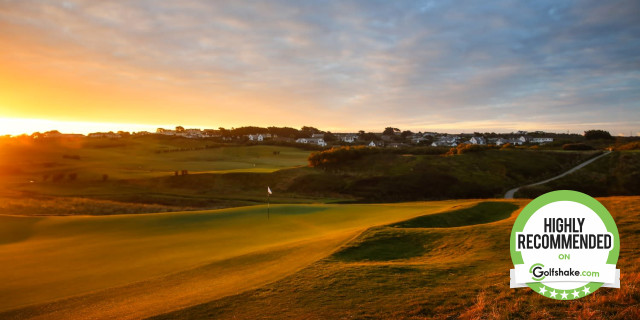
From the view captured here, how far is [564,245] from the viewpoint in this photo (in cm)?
953

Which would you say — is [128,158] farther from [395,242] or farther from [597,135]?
[597,135]

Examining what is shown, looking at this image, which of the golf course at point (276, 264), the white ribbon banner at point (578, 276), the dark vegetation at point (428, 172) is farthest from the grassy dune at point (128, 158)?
the white ribbon banner at point (578, 276)

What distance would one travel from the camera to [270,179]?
64.4m

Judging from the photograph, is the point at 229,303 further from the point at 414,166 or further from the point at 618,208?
the point at 414,166

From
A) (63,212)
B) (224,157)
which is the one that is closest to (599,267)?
(63,212)

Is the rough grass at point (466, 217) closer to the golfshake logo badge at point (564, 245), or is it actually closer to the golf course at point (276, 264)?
the golf course at point (276, 264)

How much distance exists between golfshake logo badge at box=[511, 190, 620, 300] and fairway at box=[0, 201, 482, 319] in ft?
23.5

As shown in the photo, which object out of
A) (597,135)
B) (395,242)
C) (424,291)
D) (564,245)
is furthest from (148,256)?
(597,135)

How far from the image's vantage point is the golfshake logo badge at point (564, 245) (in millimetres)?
9031

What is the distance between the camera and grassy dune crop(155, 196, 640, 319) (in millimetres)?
7762

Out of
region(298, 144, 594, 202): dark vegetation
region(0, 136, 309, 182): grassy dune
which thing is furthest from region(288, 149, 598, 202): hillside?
region(0, 136, 309, 182): grassy dune

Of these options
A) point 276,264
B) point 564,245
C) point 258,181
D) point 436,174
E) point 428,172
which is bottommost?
point 276,264

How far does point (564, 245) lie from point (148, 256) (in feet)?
56.1

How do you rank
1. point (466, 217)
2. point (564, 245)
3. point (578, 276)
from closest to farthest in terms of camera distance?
1. point (578, 276)
2. point (564, 245)
3. point (466, 217)
